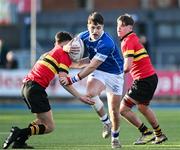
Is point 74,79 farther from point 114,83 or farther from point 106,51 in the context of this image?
point 114,83

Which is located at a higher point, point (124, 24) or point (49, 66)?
point (124, 24)

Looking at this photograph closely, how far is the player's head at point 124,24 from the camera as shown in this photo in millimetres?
15328

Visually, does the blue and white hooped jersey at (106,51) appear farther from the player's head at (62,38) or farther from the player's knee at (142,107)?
the player's knee at (142,107)

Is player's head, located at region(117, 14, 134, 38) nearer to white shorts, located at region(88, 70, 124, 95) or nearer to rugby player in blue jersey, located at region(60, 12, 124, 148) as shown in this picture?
rugby player in blue jersey, located at region(60, 12, 124, 148)

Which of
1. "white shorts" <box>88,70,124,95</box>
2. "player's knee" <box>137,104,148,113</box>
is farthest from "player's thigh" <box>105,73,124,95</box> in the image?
"player's knee" <box>137,104,148,113</box>

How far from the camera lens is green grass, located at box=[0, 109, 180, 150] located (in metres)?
15.1

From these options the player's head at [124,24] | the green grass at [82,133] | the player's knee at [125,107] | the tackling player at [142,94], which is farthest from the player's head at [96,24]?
the green grass at [82,133]

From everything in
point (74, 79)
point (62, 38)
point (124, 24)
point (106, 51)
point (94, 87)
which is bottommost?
point (94, 87)

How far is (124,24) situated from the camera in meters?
15.4

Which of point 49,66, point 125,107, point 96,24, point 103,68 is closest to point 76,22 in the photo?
point 125,107

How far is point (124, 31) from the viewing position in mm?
15398

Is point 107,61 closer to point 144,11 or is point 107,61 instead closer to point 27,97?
point 27,97

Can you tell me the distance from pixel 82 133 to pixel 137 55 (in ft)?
10.6

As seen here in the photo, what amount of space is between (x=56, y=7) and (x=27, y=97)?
38.3m
